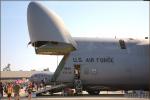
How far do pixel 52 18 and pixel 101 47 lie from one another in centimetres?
693

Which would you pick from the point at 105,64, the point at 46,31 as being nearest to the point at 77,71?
the point at 105,64

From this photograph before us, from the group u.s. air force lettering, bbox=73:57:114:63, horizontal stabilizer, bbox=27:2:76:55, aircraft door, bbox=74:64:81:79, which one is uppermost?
horizontal stabilizer, bbox=27:2:76:55

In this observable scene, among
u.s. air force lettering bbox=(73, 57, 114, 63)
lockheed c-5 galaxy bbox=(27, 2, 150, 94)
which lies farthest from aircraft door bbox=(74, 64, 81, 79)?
u.s. air force lettering bbox=(73, 57, 114, 63)

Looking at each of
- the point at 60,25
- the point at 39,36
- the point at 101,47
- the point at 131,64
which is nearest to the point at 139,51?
the point at 131,64

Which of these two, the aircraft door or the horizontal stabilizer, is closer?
the horizontal stabilizer

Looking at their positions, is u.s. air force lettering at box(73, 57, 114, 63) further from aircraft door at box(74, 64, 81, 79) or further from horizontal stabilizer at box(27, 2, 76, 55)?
horizontal stabilizer at box(27, 2, 76, 55)

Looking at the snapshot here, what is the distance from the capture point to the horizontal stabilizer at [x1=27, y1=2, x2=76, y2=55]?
89.4 feet

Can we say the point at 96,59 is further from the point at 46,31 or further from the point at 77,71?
the point at 46,31

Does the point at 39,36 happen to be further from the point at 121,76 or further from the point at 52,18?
the point at 121,76

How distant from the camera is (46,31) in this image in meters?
27.5

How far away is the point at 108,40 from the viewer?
112 feet

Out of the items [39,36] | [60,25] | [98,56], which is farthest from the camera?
[98,56]

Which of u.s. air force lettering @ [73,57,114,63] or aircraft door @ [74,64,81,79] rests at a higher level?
u.s. air force lettering @ [73,57,114,63]

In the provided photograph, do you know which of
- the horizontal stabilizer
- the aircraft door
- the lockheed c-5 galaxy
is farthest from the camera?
the aircraft door
